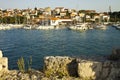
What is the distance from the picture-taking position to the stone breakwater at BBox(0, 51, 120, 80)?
8.25 m

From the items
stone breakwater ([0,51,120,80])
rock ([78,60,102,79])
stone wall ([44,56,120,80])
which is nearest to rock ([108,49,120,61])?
stone breakwater ([0,51,120,80])

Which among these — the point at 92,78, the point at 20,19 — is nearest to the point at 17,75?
the point at 92,78

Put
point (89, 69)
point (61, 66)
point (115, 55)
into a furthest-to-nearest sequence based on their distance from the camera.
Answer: point (115, 55) → point (61, 66) → point (89, 69)

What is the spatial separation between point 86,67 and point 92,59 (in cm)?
73

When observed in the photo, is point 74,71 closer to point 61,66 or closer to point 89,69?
point 61,66

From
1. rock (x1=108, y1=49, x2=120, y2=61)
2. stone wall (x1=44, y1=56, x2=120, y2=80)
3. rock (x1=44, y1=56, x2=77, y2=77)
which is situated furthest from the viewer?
rock (x1=108, y1=49, x2=120, y2=61)

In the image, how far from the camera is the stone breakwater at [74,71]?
8.25m

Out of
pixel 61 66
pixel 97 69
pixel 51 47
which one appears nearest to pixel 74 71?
pixel 61 66

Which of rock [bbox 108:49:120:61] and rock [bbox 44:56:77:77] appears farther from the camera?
rock [bbox 108:49:120:61]

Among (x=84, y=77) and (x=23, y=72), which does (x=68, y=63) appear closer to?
(x=84, y=77)

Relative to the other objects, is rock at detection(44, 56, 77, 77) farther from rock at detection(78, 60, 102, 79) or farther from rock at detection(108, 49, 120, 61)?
rock at detection(108, 49, 120, 61)

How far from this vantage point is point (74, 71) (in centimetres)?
889

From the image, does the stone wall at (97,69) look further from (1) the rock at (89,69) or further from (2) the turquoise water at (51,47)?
(2) the turquoise water at (51,47)

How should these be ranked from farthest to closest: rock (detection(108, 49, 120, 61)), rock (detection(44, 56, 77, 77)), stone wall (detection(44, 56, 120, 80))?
rock (detection(108, 49, 120, 61)) → rock (detection(44, 56, 77, 77)) → stone wall (detection(44, 56, 120, 80))
